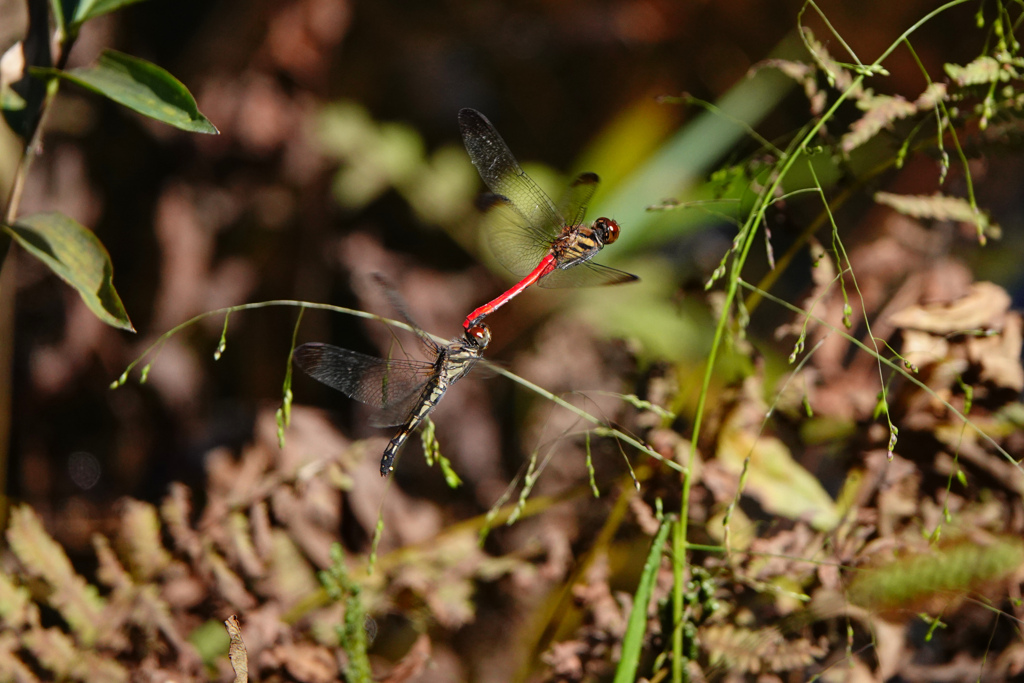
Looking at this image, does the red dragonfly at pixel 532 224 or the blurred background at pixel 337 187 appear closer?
the red dragonfly at pixel 532 224

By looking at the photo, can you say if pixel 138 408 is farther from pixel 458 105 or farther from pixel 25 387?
pixel 458 105

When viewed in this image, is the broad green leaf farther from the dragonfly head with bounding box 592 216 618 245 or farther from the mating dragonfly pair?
the dragonfly head with bounding box 592 216 618 245

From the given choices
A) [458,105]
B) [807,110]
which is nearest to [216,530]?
[458,105]

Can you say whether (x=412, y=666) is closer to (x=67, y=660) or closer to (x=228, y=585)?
(x=228, y=585)

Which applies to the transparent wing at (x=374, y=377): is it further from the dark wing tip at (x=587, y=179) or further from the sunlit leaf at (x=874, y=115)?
the sunlit leaf at (x=874, y=115)

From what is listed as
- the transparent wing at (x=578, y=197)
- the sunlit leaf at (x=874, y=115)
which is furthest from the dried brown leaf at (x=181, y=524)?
the sunlit leaf at (x=874, y=115)

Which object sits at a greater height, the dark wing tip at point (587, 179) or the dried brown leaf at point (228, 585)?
the dark wing tip at point (587, 179)
